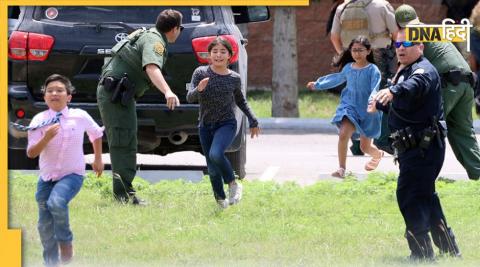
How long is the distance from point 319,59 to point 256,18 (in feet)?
44.5

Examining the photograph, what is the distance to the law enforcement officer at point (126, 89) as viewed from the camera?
10602 mm

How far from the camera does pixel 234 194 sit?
1061 cm

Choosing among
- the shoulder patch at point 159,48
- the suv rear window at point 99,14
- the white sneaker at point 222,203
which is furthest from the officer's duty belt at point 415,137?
the suv rear window at point 99,14

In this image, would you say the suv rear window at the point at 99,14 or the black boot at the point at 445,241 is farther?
the suv rear window at the point at 99,14

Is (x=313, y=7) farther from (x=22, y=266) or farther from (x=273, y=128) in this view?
(x=22, y=266)

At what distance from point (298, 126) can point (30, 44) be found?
8417 mm

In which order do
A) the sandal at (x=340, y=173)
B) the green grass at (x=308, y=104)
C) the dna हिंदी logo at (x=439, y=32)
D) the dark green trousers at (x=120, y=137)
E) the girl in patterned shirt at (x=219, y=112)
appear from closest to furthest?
the dna हिंदी logo at (x=439, y=32) → the girl in patterned shirt at (x=219, y=112) → the dark green trousers at (x=120, y=137) → the sandal at (x=340, y=173) → the green grass at (x=308, y=104)

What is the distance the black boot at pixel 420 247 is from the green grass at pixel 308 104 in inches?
519

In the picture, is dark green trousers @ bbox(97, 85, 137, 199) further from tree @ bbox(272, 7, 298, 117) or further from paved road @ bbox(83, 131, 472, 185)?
tree @ bbox(272, 7, 298, 117)

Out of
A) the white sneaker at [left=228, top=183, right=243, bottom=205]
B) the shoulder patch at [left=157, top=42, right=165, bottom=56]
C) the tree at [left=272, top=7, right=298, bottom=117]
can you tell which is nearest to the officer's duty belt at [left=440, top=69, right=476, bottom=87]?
the white sneaker at [left=228, top=183, right=243, bottom=205]

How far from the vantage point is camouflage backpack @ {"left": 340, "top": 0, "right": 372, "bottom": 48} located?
14.1m

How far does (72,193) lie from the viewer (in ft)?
26.4

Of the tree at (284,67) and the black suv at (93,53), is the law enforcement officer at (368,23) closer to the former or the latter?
the black suv at (93,53)

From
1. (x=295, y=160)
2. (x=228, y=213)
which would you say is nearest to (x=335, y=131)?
(x=295, y=160)
